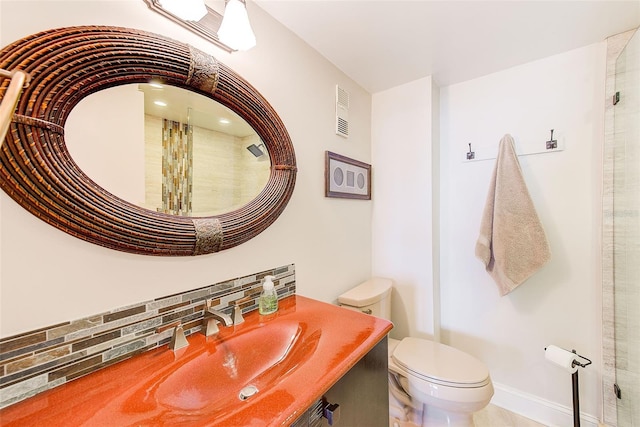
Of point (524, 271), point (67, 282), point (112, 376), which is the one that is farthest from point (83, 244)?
point (524, 271)

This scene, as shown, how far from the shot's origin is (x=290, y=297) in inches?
49.8

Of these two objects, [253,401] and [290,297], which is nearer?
[253,401]

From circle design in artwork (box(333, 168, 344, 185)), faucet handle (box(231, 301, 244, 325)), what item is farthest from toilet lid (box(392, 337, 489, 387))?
circle design in artwork (box(333, 168, 344, 185))

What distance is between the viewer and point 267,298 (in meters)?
1.07

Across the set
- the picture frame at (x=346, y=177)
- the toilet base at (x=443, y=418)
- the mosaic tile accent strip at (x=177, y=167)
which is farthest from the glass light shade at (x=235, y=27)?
the toilet base at (x=443, y=418)

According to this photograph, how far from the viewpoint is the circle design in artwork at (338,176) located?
1548 mm

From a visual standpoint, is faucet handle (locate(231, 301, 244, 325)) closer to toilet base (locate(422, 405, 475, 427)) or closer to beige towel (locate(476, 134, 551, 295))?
toilet base (locate(422, 405, 475, 427))

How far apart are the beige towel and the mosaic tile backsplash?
152 centimetres

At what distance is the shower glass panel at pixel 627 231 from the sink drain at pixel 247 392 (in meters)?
1.69

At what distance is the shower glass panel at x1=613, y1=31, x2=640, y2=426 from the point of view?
1.19 meters

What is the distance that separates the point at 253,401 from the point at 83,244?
0.60 m

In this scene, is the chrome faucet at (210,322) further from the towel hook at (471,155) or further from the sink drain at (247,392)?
the towel hook at (471,155)

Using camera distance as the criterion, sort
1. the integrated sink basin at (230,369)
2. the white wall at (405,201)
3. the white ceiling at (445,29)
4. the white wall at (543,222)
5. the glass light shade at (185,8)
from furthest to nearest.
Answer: the white wall at (405,201), the white wall at (543,222), the white ceiling at (445,29), the glass light shade at (185,8), the integrated sink basin at (230,369)

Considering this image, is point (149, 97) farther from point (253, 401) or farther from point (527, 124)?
point (527, 124)
